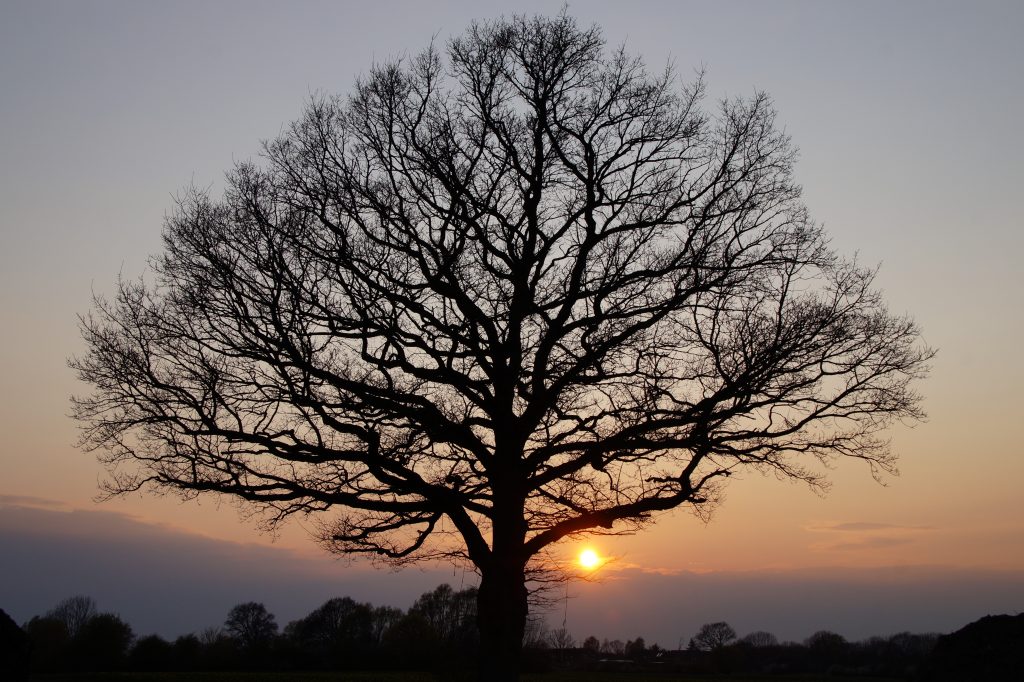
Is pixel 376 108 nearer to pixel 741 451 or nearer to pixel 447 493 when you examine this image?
pixel 447 493

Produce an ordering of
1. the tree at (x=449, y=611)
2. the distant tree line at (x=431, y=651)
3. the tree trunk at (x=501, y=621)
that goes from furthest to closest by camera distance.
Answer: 1. the distant tree line at (x=431, y=651)
2. the tree at (x=449, y=611)
3. the tree trunk at (x=501, y=621)

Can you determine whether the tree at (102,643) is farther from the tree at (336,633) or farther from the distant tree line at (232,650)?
the tree at (336,633)

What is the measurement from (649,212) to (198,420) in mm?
8535

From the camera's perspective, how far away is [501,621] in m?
13.5

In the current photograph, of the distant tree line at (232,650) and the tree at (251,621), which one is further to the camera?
the tree at (251,621)

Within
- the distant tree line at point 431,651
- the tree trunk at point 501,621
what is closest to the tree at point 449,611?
the distant tree line at point 431,651

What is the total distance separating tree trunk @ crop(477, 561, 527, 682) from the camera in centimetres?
1336

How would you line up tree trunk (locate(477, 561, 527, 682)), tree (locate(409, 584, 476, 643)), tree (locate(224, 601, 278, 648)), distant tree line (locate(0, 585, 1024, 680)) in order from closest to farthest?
tree trunk (locate(477, 561, 527, 682)), tree (locate(409, 584, 476, 643)), distant tree line (locate(0, 585, 1024, 680)), tree (locate(224, 601, 278, 648))

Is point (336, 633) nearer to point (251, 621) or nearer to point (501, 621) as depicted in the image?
point (251, 621)

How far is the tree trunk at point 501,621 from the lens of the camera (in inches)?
526

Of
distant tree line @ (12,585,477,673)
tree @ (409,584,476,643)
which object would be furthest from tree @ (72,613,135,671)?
tree @ (409,584,476,643)

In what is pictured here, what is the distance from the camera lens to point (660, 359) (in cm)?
1373

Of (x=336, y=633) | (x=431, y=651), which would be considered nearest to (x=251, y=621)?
(x=336, y=633)

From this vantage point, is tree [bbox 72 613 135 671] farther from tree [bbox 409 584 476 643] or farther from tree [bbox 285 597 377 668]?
tree [bbox 409 584 476 643]
